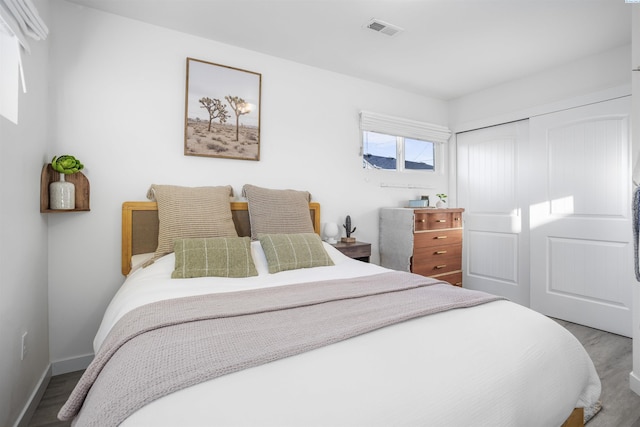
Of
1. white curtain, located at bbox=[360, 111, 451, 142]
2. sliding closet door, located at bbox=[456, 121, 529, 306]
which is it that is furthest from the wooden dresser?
white curtain, located at bbox=[360, 111, 451, 142]

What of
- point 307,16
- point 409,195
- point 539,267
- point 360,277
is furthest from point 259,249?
point 539,267

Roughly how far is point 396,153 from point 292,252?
2.25 meters

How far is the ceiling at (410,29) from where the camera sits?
2217 millimetres

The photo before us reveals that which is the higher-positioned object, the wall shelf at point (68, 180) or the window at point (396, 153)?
the window at point (396, 153)

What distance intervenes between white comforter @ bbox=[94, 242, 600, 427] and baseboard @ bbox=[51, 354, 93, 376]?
121cm

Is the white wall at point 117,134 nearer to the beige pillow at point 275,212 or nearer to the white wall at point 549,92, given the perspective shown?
the beige pillow at point 275,212

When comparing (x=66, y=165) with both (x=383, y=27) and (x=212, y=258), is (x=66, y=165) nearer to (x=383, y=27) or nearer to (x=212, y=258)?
(x=212, y=258)

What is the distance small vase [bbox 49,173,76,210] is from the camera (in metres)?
2.01

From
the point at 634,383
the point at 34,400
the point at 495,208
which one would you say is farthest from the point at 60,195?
the point at 495,208

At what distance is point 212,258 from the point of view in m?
1.93

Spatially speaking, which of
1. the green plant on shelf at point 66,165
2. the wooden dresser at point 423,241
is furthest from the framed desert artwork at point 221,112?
the wooden dresser at point 423,241

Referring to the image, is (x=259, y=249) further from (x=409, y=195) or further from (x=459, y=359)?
(x=409, y=195)

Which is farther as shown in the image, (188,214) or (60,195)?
(188,214)

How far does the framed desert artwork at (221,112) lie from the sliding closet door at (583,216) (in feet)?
9.36
